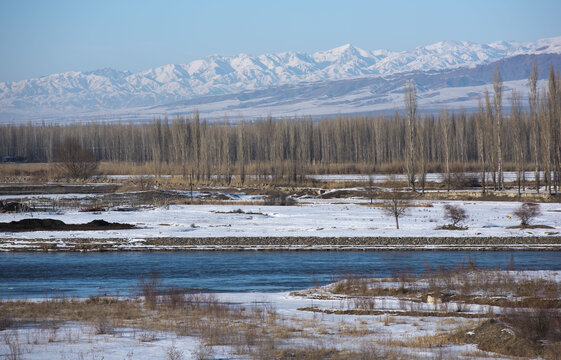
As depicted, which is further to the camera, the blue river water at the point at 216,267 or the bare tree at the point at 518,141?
the bare tree at the point at 518,141

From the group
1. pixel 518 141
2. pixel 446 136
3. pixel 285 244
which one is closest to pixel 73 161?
pixel 446 136

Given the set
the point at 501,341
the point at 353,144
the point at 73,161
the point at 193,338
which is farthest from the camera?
the point at 353,144

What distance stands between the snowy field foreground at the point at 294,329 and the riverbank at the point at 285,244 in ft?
41.2

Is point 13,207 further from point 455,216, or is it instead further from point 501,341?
point 501,341

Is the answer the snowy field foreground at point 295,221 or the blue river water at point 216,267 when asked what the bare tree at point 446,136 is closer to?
the snowy field foreground at point 295,221

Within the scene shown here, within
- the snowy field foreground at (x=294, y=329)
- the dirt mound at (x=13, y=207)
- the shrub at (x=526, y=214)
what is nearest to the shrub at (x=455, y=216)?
the shrub at (x=526, y=214)

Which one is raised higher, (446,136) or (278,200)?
(446,136)

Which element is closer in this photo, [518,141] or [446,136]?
[518,141]

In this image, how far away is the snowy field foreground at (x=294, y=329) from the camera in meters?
11.7

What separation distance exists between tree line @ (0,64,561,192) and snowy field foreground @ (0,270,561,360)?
36.7m

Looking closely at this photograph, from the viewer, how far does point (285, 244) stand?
3309cm

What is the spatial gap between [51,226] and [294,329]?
26769 millimetres

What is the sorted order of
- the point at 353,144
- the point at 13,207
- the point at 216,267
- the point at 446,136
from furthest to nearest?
the point at 353,144
the point at 446,136
the point at 13,207
the point at 216,267

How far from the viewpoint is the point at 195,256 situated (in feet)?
100
